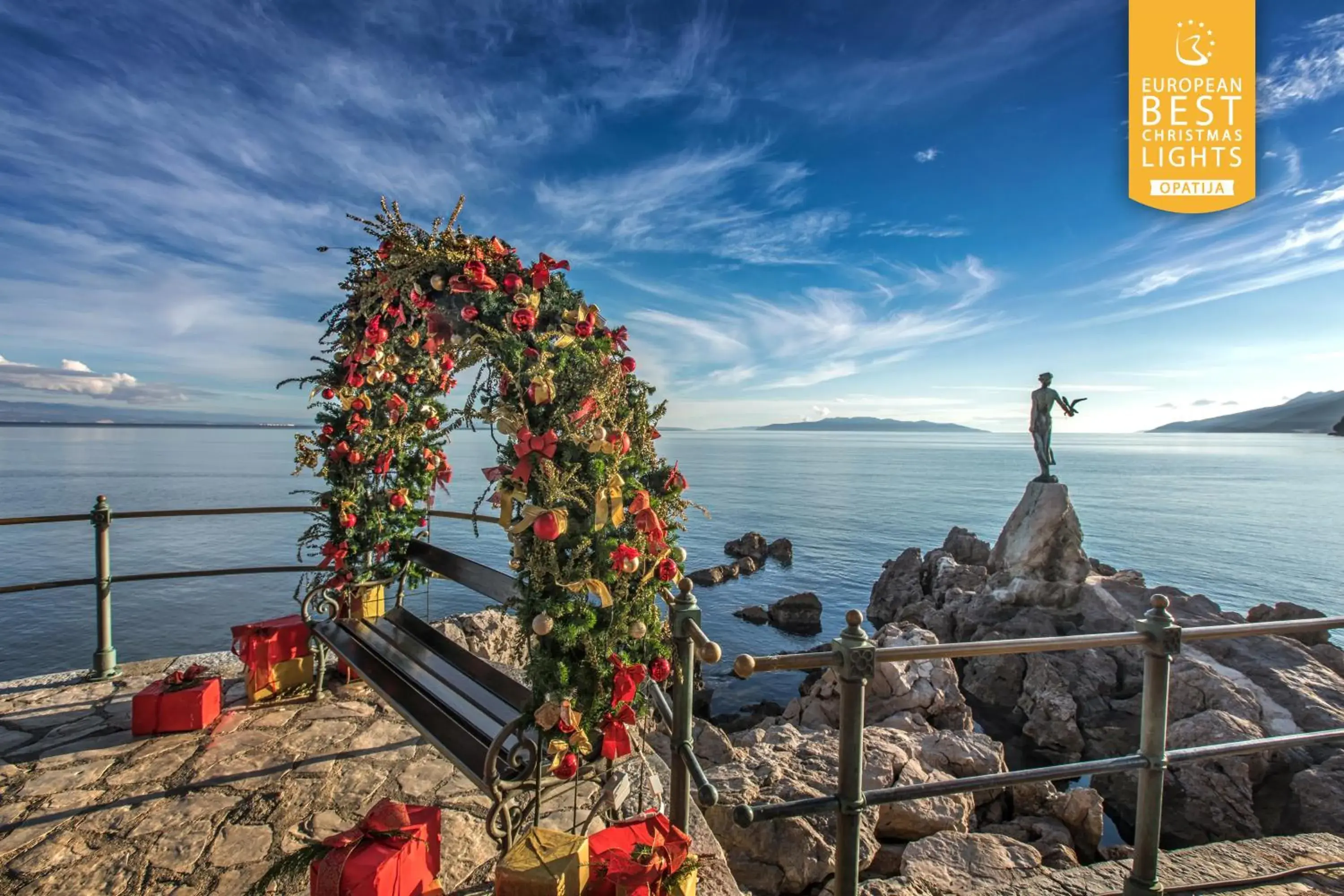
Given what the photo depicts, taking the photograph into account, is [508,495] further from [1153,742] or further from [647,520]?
[1153,742]

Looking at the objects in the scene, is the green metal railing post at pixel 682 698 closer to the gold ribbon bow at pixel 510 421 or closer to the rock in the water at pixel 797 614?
the gold ribbon bow at pixel 510 421

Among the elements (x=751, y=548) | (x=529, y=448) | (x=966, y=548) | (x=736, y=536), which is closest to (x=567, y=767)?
(x=529, y=448)

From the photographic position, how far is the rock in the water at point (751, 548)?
32.1m

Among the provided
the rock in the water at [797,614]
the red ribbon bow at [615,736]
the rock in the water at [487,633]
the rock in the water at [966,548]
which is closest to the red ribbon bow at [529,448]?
the red ribbon bow at [615,736]

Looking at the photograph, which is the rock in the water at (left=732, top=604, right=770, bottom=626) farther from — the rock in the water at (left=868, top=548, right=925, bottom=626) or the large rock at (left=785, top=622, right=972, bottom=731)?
the large rock at (left=785, top=622, right=972, bottom=731)

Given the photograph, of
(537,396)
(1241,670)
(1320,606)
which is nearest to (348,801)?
(537,396)

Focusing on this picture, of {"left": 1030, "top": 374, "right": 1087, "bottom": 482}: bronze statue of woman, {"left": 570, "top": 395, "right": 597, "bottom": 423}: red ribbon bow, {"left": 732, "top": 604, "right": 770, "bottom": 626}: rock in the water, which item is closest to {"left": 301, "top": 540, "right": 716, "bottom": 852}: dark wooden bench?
{"left": 570, "top": 395, "right": 597, "bottom": 423}: red ribbon bow

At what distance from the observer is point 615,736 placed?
2.99 metres

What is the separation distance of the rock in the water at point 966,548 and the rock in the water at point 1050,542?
587 centimetres

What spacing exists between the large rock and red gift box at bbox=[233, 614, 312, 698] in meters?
7.95

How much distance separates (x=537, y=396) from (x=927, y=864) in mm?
4352

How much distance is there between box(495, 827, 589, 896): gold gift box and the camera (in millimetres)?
2199

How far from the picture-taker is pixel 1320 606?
25219mm

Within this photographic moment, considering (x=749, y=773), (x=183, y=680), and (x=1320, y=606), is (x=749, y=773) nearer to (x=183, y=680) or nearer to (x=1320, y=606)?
(x=183, y=680)
